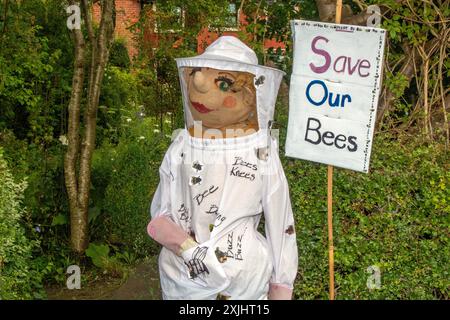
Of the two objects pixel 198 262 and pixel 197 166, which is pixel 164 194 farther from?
pixel 198 262

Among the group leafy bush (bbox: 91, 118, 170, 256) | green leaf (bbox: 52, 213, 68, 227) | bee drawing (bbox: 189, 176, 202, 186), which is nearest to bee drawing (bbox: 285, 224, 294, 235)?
bee drawing (bbox: 189, 176, 202, 186)

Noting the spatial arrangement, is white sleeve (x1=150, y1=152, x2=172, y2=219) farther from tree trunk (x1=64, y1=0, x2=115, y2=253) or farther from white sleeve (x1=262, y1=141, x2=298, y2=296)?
tree trunk (x1=64, y1=0, x2=115, y2=253)

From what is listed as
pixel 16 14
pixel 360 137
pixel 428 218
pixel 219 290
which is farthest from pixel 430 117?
pixel 16 14

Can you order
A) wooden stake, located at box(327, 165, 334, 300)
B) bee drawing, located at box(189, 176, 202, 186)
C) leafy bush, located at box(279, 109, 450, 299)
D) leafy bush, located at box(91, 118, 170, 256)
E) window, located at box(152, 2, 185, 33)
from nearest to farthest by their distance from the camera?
bee drawing, located at box(189, 176, 202, 186)
wooden stake, located at box(327, 165, 334, 300)
leafy bush, located at box(279, 109, 450, 299)
leafy bush, located at box(91, 118, 170, 256)
window, located at box(152, 2, 185, 33)

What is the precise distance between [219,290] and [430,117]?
249cm

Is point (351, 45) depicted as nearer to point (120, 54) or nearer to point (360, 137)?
point (360, 137)

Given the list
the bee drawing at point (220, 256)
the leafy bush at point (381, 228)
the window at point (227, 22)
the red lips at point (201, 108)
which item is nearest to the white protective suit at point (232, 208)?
the bee drawing at point (220, 256)

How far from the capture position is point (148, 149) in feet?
18.6

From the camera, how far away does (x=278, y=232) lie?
312 cm

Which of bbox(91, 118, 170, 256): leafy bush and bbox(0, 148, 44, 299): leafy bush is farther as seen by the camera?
bbox(91, 118, 170, 256): leafy bush

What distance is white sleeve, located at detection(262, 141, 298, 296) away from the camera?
10.2 feet

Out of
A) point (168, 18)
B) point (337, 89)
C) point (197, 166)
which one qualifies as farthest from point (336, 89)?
point (168, 18)

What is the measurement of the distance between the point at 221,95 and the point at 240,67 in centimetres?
16

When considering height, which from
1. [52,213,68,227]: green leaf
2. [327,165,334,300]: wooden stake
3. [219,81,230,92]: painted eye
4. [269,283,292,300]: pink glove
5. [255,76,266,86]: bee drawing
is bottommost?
[52,213,68,227]: green leaf
